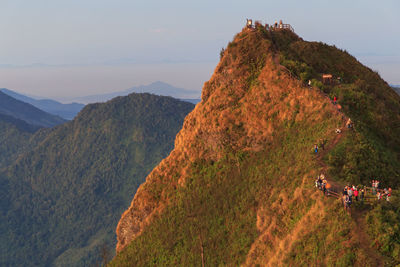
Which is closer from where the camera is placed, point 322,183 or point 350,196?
point 350,196

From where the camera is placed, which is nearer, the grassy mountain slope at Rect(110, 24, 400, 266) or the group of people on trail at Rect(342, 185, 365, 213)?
the group of people on trail at Rect(342, 185, 365, 213)

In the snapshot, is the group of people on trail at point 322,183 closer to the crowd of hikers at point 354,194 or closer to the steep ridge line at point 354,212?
the crowd of hikers at point 354,194

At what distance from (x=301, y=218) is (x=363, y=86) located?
26031mm

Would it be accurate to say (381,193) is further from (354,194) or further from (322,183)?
(322,183)

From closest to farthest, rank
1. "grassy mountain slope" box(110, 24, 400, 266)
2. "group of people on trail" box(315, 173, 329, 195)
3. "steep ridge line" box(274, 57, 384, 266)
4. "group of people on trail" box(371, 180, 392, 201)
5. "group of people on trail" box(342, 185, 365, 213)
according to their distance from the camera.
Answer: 1. "steep ridge line" box(274, 57, 384, 266)
2. "group of people on trail" box(342, 185, 365, 213)
3. "group of people on trail" box(371, 180, 392, 201)
4. "grassy mountain slope" box(110, 24, 400, 266)
5. "group of people on trail" box(315, 173, 329, 195)

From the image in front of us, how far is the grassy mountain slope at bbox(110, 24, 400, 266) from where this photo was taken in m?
29.5

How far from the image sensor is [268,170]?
148 feet

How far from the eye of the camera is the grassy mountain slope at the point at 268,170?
29516 millimetres

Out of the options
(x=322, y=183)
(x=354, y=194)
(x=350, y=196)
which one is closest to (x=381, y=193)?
(x=354, y=194)

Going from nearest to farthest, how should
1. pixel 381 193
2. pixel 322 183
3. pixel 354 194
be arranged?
pixel 354 194 < pixel 381 193 < pixel 322 183

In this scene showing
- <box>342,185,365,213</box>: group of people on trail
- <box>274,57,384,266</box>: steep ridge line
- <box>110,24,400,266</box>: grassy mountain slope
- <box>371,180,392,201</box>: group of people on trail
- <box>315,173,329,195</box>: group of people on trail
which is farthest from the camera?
<box>315,173,329,195</box>: group of people on trail

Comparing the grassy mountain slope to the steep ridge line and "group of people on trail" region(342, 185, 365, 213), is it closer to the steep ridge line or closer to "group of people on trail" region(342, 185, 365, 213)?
the steep ridge line

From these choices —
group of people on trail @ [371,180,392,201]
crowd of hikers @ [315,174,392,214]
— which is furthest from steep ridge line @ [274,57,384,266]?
group of people on trail @ [371,180,392,201]

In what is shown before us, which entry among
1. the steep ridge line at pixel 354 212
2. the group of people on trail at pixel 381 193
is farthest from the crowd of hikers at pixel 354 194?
the steep ridge line at pixel 354 212
